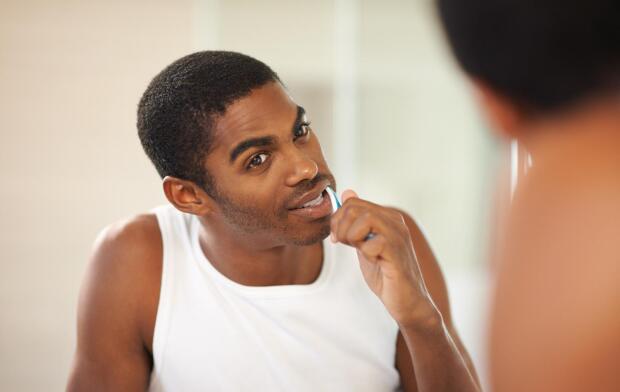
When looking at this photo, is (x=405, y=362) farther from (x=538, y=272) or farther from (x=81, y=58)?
(x=81, y=58)

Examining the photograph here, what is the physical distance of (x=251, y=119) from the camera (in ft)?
3.77

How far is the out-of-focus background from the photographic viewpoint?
252 cm

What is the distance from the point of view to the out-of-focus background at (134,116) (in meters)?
2.52

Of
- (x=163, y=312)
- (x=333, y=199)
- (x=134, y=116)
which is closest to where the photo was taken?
(x=333, y=199)

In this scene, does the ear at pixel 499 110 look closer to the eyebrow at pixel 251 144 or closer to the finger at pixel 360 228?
the finger at pixel 360 228

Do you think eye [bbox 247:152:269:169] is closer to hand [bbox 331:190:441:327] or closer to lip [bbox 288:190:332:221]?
lip [bbox 288:190:332:221]

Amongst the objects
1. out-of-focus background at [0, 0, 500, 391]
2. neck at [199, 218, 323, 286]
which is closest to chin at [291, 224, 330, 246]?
neck at [199, 218, 323, 286]

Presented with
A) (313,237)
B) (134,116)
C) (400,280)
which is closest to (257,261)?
(313,237)

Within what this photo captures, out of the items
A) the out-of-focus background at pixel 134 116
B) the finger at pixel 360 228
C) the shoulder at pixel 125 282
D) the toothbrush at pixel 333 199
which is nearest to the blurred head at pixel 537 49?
the finger at pixel 360 228

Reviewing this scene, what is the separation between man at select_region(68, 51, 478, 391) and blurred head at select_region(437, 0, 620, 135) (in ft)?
2.05

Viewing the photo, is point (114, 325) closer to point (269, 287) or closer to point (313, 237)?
point (269, 287)

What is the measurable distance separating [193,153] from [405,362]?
21.9 inches

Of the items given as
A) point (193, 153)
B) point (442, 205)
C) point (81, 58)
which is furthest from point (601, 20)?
point (442, 205)

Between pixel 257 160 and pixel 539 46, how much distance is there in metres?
0.73
